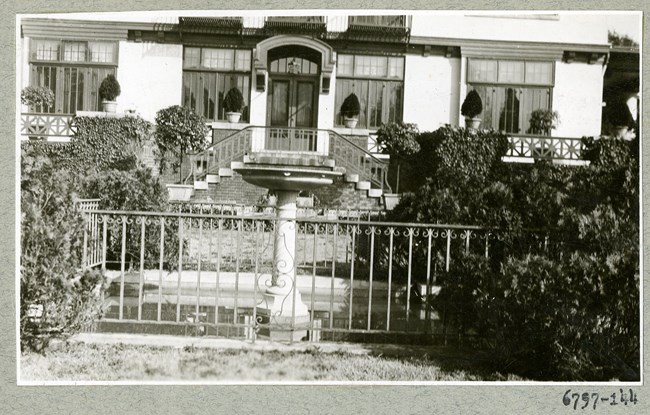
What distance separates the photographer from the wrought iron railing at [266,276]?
18.0 ft

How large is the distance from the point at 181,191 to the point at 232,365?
8884 mm

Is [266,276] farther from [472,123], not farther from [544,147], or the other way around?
[472,123]

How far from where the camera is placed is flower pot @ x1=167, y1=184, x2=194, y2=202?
12.9 m

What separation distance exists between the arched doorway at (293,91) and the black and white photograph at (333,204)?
0.06 metres

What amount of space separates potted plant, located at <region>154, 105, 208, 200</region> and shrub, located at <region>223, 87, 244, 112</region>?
254 centimetres

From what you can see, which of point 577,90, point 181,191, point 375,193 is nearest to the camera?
point 181,191

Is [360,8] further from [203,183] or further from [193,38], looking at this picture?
[193,38]

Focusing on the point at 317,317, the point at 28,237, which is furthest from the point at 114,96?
the point at 28,237

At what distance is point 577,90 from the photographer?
1711 centimetres

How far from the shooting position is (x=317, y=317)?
276 inches

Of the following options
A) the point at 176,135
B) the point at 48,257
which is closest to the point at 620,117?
the point at 48,257

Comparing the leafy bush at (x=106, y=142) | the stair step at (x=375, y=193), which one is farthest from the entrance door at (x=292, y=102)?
the leafy bush at (x=106, y=142)

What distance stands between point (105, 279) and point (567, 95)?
1562 cm

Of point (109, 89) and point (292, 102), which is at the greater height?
point (292, 102)
